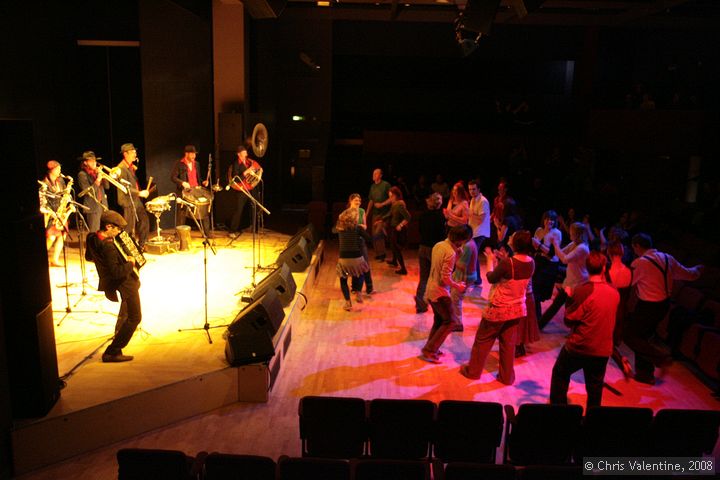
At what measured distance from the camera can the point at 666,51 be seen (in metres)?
16.2

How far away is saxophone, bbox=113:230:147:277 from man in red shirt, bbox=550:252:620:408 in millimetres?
3746

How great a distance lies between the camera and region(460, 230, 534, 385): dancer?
6.06m

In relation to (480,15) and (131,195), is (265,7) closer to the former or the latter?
(480,15)

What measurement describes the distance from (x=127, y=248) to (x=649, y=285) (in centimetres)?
483

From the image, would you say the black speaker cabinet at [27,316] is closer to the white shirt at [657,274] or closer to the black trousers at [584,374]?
the black trousers at [584,374]

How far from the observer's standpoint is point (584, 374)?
5.66 m

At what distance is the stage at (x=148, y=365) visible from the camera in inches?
205

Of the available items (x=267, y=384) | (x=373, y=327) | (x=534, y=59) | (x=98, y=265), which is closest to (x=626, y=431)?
(x=267, y=384)

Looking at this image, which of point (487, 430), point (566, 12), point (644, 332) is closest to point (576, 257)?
point (644, 332)

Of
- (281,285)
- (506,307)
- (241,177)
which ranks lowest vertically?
(281,285)

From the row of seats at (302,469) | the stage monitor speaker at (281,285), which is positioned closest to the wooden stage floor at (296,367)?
the stage monitor speaker at (281,285)

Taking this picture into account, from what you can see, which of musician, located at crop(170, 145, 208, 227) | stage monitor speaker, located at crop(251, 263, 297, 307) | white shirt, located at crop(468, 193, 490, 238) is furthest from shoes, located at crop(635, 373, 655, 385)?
musician, located at crop(170, 145, 208, 227)

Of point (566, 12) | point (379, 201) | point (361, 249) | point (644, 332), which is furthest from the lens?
point (566, 12)

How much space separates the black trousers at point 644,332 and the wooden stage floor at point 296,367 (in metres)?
0.20
